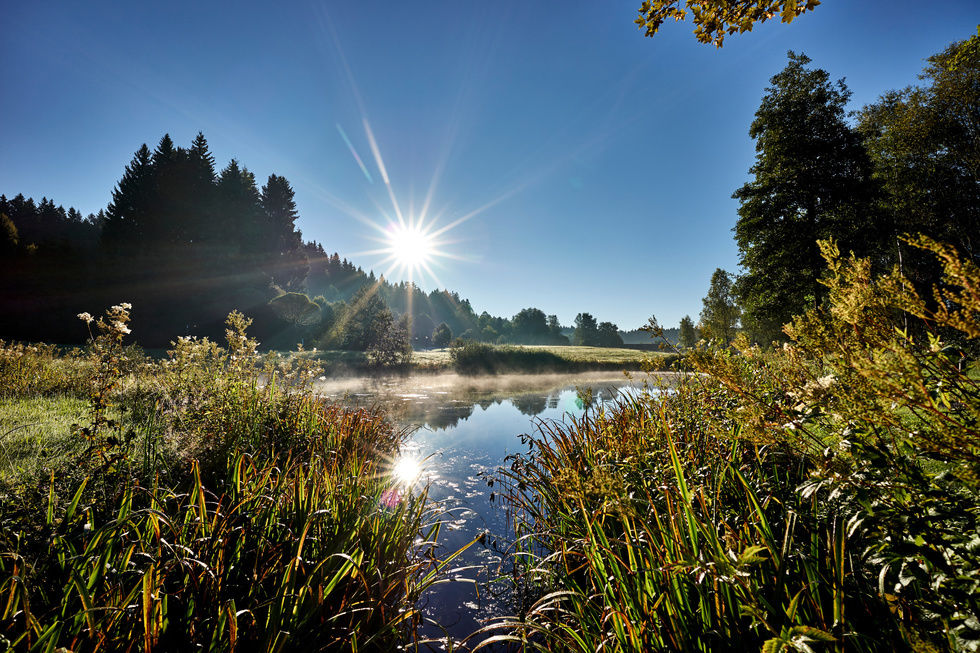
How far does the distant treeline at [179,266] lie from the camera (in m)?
25.2

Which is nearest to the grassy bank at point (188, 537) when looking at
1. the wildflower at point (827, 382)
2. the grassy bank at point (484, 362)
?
the wildflower at point (827, 382)

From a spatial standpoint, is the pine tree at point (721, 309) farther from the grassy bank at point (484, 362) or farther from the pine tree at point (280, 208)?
the pine tree at point (280, 208)

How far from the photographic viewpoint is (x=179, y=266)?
31688 mm

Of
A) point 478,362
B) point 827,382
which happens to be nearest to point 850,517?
point 827,382

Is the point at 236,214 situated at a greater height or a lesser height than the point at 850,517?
greater

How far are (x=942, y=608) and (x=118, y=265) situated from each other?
41519 mm

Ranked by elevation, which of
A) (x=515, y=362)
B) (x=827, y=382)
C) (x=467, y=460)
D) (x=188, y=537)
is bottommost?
(x=467, y=460)

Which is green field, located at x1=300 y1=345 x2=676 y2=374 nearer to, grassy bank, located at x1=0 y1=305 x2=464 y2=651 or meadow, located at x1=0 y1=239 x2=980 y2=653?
grassy bank, located at x1=0 y1=305 x2=464 y2=651

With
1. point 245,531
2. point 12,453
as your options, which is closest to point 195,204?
point 12,453

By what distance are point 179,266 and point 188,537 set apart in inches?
1528

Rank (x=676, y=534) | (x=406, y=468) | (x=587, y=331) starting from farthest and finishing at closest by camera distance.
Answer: (x=587, y=331), (x=406, y=468), (x=676, y=534)

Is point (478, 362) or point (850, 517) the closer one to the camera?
point (850, 517)

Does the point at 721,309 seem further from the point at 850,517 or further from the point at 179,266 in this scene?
the point at 179,266

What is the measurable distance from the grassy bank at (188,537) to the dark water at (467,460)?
40cm
